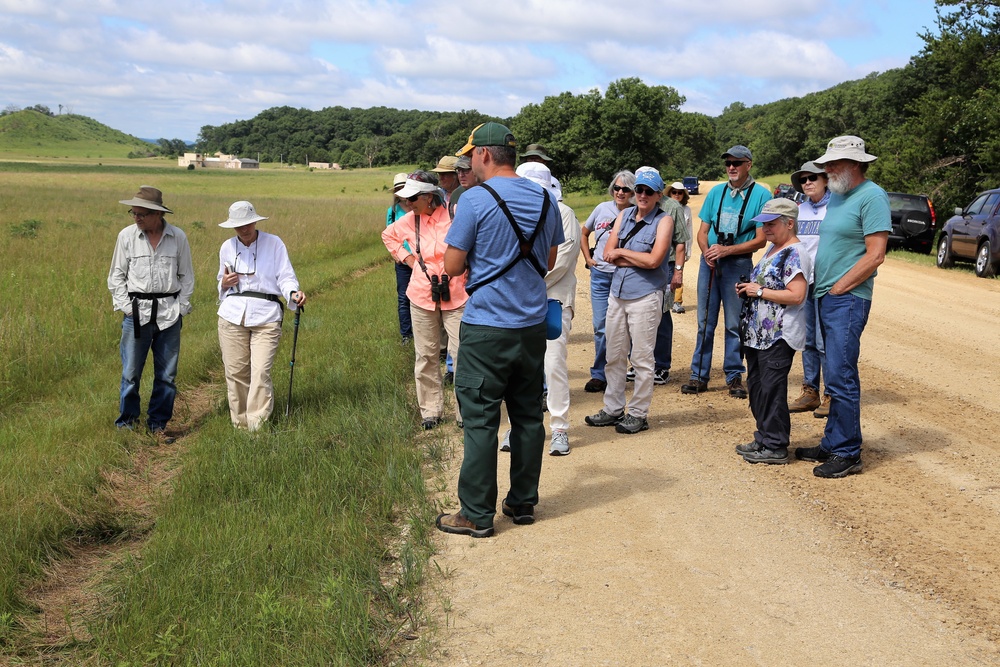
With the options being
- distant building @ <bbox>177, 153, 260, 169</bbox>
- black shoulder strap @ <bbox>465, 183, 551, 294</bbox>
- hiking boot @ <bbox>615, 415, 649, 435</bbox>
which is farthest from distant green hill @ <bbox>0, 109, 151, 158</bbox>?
black shoulder strap @ <bbox>465, 183, 551, 294</bbox>

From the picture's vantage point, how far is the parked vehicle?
17109mm

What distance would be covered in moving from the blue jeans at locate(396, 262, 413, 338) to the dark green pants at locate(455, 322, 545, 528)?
5156 millimetres

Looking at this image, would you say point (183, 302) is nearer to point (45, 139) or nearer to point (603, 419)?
point (603, 419)

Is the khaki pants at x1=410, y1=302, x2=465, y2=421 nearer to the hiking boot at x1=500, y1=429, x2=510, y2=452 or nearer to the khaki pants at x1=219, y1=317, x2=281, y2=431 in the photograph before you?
the hiking boot at x1=500, y1=429, x2=510, y2=452

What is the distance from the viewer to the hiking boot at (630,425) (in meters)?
6.97

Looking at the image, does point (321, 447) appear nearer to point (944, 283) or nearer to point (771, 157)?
point (944, 283)

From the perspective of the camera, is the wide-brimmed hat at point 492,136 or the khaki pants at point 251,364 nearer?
the wide-brimmed hat at point 492,136

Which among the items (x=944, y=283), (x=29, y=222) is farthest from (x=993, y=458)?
(x=29, y=222)

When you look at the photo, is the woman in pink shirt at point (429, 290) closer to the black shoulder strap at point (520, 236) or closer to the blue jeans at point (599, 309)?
the blue jeans at point (599, 309)

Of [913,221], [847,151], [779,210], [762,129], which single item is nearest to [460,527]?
[779,210]

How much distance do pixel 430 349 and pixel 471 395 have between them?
2.68 metres

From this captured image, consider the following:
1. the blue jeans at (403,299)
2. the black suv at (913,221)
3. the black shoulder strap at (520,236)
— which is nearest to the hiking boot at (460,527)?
the black shoulder strap at (520,236)

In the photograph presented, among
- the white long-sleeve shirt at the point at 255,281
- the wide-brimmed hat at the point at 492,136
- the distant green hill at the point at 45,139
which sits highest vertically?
the distant green hill at the point at 45,139

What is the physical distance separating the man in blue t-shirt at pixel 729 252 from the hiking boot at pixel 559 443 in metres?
2.31
